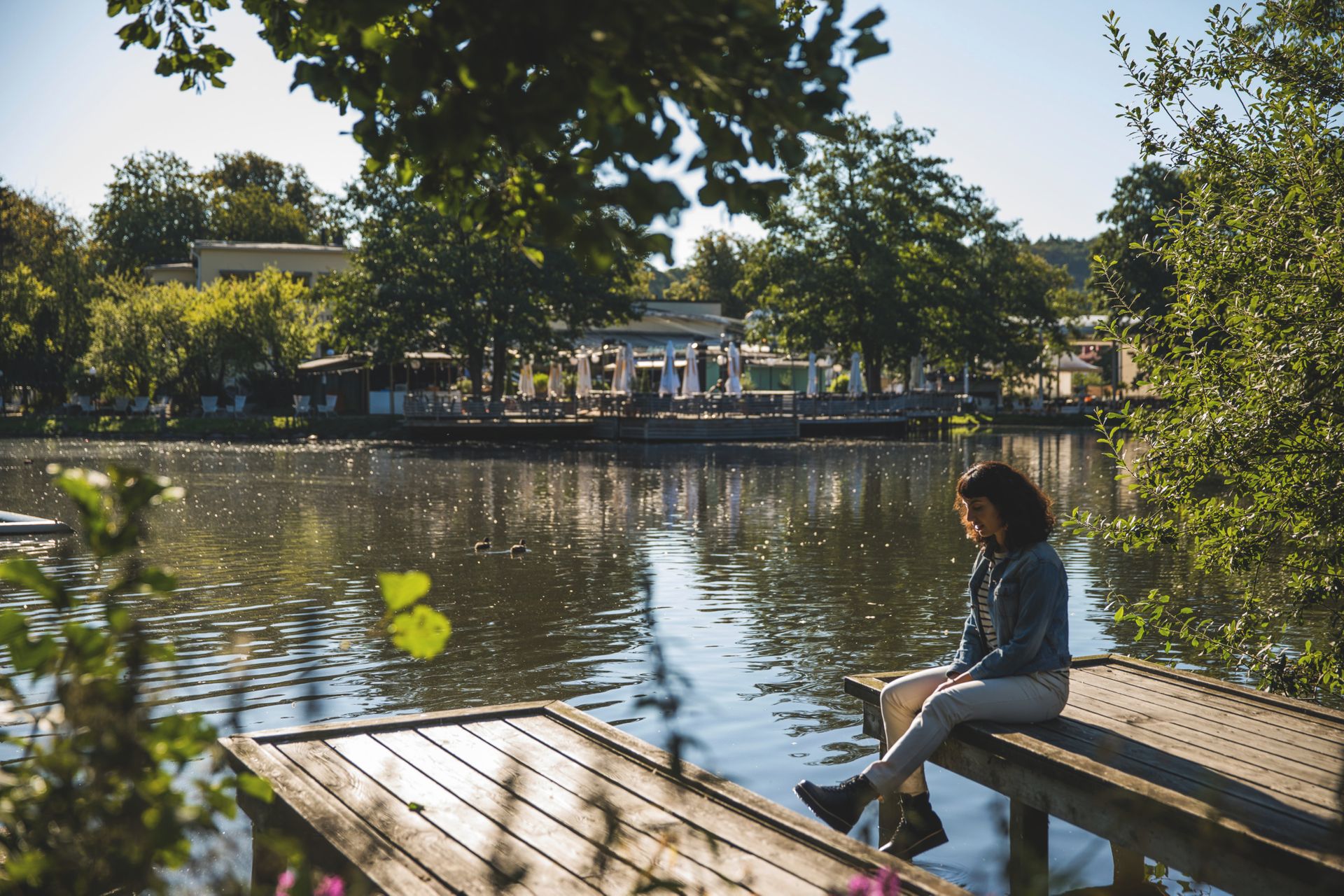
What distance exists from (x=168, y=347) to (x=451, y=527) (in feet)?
133

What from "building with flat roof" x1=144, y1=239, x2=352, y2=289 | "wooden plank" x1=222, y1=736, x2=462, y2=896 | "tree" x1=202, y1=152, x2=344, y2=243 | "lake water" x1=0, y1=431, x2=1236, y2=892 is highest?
"tree" x1=202, y1=152, x2=344, y2=243

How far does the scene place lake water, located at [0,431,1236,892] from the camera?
775 cm

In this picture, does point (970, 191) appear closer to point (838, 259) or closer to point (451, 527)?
point (838, 259)

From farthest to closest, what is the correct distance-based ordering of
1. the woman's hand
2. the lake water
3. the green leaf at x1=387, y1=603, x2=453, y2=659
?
the lake water, the woman's hand, the green leaf at x1=387, y1=603, x2=453, y2=659

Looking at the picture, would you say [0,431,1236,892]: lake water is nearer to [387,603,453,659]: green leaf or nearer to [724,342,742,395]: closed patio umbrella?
[387,603,453,659]: green leaf

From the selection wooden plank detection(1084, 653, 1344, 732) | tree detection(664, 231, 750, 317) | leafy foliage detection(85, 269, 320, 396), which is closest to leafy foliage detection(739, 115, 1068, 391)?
leafy foliage detection(85, 269, 320, 396)

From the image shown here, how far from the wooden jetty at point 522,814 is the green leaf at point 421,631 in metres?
0.94

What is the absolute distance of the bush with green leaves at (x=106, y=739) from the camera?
1.92 m

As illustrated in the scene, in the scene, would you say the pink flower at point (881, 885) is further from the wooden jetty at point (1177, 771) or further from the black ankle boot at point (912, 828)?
the black ankle boot at point (912, 828)

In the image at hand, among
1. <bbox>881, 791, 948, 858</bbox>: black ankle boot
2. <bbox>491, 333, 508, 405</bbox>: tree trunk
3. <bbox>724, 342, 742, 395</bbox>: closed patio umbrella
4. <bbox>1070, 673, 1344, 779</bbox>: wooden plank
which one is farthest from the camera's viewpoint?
<bbox>491, 333, 508, 405</bbox>: tree trunk

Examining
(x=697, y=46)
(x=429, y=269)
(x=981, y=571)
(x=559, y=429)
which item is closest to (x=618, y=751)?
(x=981, y=571)

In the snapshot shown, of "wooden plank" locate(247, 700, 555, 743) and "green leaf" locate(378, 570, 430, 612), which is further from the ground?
"green leaf" locate(378, 570, 430, 612)

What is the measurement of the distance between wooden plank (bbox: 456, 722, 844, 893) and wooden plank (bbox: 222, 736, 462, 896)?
57cm

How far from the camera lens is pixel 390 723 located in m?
5.49
